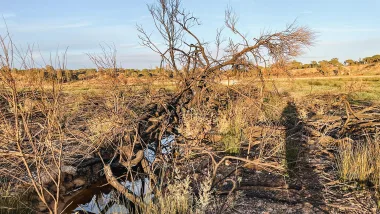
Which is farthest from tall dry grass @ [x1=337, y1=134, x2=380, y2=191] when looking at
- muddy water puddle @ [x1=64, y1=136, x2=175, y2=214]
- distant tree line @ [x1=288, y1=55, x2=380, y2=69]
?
distant tree line @ [x1=288, y1=55, x2=380, y2=69]

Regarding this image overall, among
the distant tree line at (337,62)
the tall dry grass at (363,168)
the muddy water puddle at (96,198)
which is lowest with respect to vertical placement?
the muddy water puddle at (96,198)

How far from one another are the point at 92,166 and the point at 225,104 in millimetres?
5292

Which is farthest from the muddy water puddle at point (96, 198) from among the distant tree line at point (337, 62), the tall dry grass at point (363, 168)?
the distant tree line at point (337, 62)

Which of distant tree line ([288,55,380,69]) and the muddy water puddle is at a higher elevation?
distant tree line ([288,55,380,69])

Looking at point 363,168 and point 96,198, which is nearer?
point 363,168

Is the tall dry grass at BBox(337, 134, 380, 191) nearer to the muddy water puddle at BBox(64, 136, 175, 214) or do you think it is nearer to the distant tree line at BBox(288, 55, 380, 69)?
the muddy water puddle at BBox(64, 136, 175, 214)

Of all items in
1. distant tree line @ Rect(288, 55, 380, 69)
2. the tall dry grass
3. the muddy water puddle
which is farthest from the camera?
distant tree line @ Rect(288, 55, 380, 69)

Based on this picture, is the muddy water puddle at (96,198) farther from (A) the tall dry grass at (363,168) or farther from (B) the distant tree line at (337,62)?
(B) the distant tree line at (337,62)

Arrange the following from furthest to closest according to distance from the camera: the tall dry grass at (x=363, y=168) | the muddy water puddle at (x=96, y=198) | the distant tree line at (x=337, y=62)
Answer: the distant tree line at (x=337, y=62), the muddy water puddle at (x=96, y=198), the tall dry grass at (x=363, y=168)

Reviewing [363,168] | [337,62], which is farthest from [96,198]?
[337,62]

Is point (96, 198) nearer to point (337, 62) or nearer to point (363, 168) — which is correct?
point (363, 168)

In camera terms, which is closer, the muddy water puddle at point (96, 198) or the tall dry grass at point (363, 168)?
the tall dry grass at point (363, 168)

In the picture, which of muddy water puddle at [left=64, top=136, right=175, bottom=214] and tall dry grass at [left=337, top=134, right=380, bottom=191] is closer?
tall dry grass at [left=337, top=134, right=380, bottom=191]

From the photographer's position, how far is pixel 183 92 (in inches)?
329
